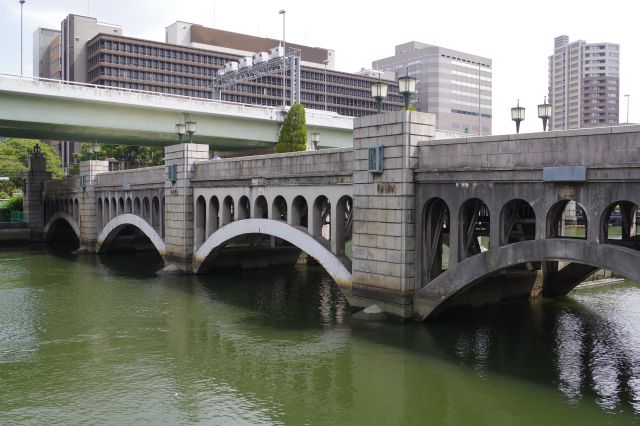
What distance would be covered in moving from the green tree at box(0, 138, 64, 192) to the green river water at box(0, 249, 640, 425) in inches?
2757

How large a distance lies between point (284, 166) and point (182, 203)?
11198 mm

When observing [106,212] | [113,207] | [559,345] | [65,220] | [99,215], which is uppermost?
[113,207]

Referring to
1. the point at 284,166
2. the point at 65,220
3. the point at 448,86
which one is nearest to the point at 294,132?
the point at 284,166

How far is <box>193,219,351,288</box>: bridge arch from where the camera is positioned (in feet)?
85.3

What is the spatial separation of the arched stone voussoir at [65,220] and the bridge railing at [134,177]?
6986mm

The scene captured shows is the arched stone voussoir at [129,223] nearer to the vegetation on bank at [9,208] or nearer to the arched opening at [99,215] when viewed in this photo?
the arched opening at [99,215]

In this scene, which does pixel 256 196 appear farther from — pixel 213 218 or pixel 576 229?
pixel 576 229

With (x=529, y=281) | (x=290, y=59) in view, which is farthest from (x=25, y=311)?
(x=290, y=59)

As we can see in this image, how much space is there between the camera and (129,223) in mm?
46000

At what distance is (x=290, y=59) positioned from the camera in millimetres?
66062

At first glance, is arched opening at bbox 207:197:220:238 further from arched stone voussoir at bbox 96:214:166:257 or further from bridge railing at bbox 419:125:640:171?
bridge railing at bbox 419:125:640:171

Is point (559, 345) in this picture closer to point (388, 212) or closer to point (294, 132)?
point (388, 212)

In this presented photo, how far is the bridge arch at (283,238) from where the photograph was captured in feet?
85.3

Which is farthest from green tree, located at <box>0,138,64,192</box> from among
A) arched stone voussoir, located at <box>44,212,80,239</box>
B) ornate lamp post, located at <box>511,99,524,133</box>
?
ornate lamp post, located at <box>511,99,524,133</box>
